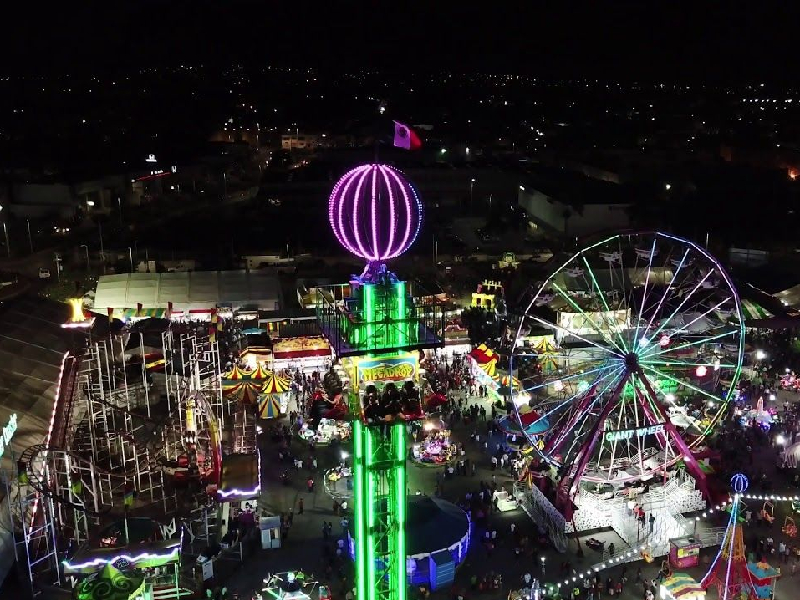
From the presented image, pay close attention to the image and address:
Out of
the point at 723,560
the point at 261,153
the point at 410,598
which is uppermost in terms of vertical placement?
the point at 261,153

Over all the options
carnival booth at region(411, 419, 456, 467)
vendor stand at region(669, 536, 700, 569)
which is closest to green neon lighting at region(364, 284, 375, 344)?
vendor stand at region(669, 536, 700, 569)

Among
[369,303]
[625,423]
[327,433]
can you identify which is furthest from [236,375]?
[369,303]

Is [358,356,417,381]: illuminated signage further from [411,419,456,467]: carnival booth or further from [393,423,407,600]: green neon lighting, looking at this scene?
[411,419,456,467]: carnival booth

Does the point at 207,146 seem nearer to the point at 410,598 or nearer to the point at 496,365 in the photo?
the point at 496,365

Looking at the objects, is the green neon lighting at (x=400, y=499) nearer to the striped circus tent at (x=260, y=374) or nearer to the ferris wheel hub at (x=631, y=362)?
the ferris wheel hub at (x=631, y=362)

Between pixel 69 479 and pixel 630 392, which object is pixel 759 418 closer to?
pixel 630 392

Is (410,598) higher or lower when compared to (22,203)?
lower

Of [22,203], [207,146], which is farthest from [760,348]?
[207,146]
